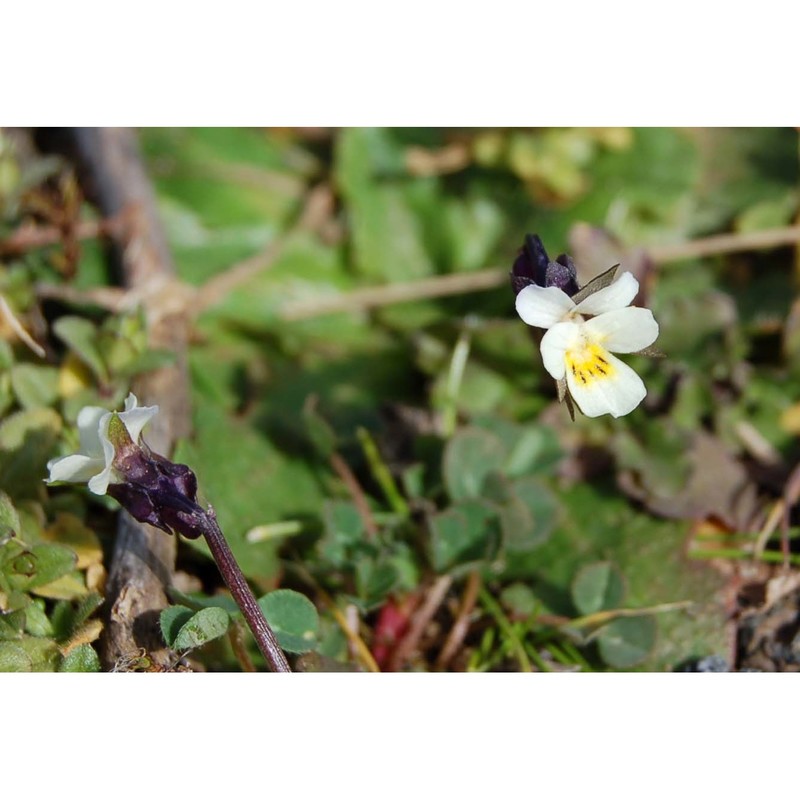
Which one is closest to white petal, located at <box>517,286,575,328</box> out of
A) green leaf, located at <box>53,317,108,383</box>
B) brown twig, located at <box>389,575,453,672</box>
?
brown twig, located at <box>389,575,453,672</box>

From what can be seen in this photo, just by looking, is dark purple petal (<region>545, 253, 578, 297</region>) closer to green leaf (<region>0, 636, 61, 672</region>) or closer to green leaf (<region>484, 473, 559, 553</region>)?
green leaf (<region>484, 473, 559, 553</region>)

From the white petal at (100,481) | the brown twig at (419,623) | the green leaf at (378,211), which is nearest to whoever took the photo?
the white petal at (100,481)

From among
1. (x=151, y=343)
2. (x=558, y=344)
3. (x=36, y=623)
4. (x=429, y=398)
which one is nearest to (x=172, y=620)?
(x=36, y=623)

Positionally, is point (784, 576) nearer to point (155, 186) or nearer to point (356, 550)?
point (356, 550)

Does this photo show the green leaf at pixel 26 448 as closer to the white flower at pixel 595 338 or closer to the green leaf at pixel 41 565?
the green leaf at pixel 41 565

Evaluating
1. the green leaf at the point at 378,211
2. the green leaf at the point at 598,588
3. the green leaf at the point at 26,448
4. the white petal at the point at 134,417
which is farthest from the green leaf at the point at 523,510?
the green leaf at the point at 378,211

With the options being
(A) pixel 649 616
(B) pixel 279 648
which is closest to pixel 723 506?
(A) pixel 649 616

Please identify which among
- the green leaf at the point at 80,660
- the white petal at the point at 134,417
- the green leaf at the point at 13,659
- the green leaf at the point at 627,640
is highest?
the white petal at the point at 134,417
